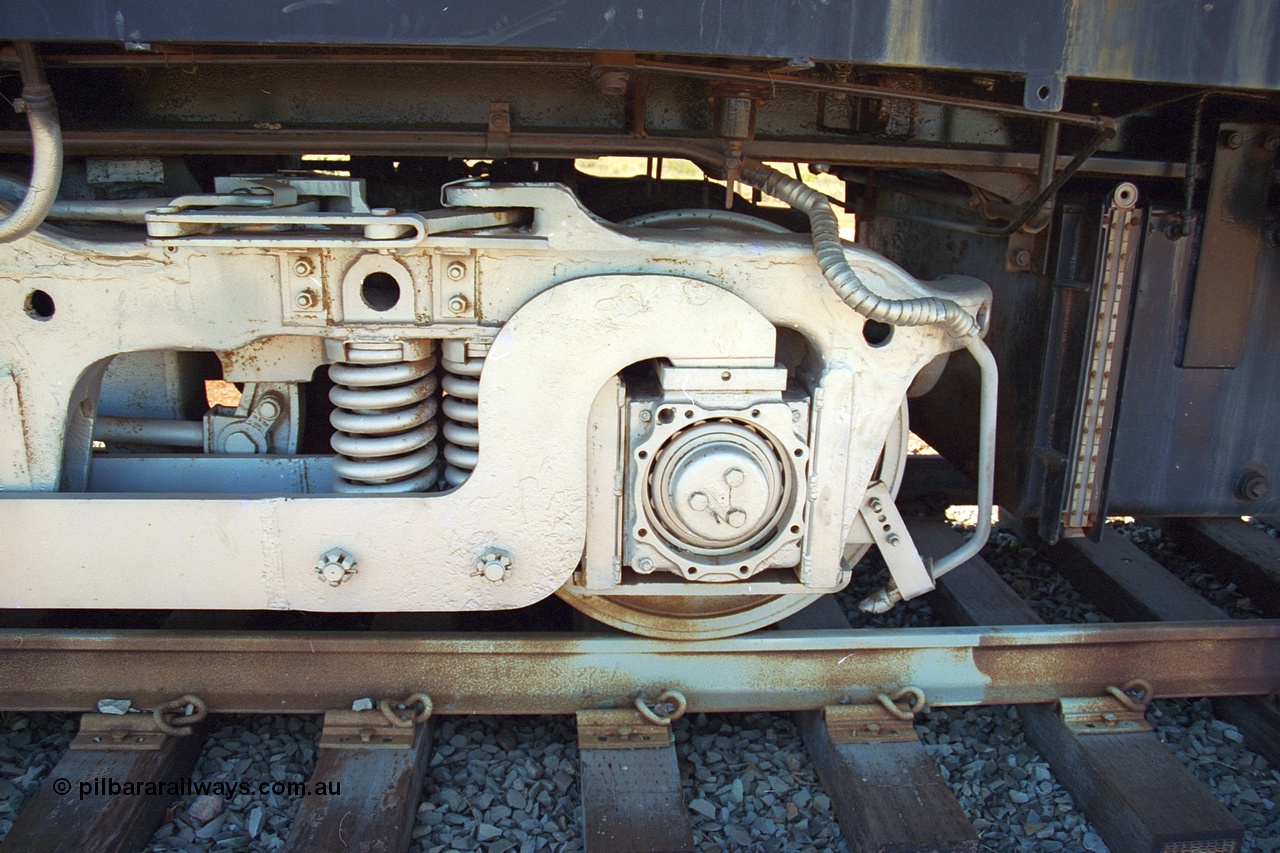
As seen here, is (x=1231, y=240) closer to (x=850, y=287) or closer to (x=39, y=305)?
(x=850, y=287)

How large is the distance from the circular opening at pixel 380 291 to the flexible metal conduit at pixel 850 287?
0.86m

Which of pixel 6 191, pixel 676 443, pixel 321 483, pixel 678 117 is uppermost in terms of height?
pixel 678 117

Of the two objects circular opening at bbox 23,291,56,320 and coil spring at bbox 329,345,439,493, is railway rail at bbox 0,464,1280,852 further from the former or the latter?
circular opening at bbox 23,291,56,320

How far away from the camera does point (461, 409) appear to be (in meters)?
2.24

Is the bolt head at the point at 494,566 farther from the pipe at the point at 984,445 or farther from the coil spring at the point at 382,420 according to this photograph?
the pipe at the point at 984,445

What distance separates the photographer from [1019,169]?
246 centimetres

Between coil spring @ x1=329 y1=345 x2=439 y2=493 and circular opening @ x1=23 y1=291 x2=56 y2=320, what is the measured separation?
611 millimetres

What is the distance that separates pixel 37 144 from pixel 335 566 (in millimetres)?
987

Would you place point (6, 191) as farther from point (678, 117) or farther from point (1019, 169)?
point (1019, 169)

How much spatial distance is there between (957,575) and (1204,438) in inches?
33.7

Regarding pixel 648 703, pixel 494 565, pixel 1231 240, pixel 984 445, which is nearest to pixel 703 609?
pixel 648 703

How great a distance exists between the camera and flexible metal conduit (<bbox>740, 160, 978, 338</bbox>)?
79.4 inches

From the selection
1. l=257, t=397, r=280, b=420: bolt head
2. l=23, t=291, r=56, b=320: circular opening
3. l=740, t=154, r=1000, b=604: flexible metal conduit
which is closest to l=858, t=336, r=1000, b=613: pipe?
l=740, t=154, r=1000, b=604: flexible metal conduit

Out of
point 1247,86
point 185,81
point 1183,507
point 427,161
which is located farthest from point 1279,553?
point 185,81
